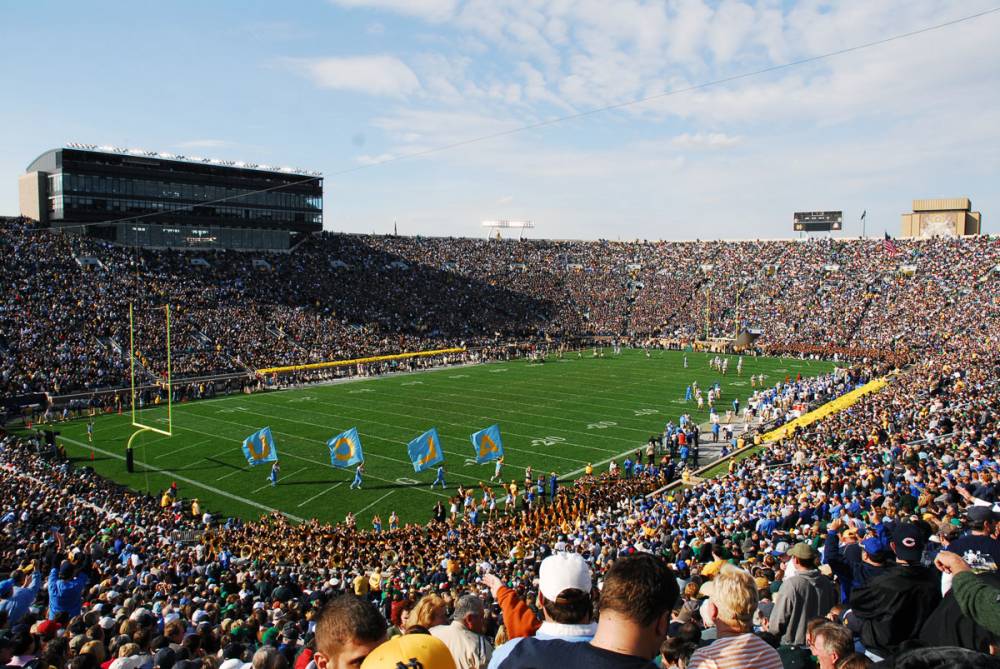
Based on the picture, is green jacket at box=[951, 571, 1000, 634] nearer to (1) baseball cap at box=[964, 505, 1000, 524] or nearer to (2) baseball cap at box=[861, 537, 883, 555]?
(2) baseball cap at box=[861, 537, 883, 555]

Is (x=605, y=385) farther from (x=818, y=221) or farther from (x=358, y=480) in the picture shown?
(x=818, y=221)

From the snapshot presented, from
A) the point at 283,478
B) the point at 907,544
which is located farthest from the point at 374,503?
the point at 907,544

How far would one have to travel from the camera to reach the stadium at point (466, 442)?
425cm

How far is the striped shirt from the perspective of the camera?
9.61 ft

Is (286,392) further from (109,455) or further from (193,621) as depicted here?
(193,621)

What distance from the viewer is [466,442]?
26.2m

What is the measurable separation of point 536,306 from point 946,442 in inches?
2061

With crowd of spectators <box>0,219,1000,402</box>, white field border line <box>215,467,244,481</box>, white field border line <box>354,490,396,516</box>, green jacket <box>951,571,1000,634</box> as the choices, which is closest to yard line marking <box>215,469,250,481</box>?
white field border line <box>215,467,244,481</box>

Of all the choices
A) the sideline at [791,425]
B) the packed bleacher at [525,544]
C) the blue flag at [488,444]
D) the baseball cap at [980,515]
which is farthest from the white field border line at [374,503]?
the baseball cap at [980,515]

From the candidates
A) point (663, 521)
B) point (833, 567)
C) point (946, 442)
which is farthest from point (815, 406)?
point (833, 567)

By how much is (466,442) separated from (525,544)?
39.7ft

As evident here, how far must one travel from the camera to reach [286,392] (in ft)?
121

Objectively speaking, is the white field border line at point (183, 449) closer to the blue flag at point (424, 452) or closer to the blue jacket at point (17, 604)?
the blue flag at point (424, 452)

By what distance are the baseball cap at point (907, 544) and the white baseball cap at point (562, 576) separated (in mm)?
3421
